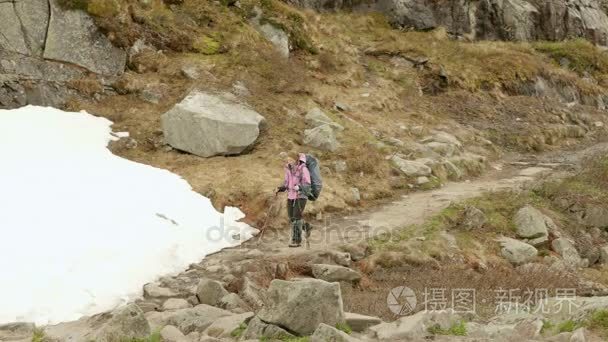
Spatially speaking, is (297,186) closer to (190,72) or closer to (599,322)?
(599,322)

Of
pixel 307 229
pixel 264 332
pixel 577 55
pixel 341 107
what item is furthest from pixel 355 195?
pixel 577 55

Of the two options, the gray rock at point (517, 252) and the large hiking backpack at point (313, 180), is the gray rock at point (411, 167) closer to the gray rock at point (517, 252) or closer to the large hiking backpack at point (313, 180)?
the gray rock at point (517, 252)

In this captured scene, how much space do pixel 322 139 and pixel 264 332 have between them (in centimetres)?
1224

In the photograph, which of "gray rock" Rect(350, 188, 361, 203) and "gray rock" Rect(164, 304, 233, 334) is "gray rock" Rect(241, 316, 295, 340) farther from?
"gray rock" Rect(350, 188, 361, 203)

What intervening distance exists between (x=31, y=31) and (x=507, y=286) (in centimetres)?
1671

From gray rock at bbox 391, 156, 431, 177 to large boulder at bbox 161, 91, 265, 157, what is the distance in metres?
4.82

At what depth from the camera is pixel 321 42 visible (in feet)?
94.2

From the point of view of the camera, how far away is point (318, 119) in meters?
21.0

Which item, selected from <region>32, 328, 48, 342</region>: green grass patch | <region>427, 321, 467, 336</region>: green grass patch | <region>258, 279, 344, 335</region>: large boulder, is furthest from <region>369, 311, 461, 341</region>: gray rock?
<region>32, 328, 48, 342</region>: green grass patch

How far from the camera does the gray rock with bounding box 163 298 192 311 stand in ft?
32.4

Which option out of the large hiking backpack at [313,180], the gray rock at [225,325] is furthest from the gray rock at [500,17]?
the gray rock at [225,325]

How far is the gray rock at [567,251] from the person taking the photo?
49.4 feet

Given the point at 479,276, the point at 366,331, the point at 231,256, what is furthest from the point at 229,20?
the point at 366,331

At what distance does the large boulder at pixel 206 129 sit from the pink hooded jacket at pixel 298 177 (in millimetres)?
5033
